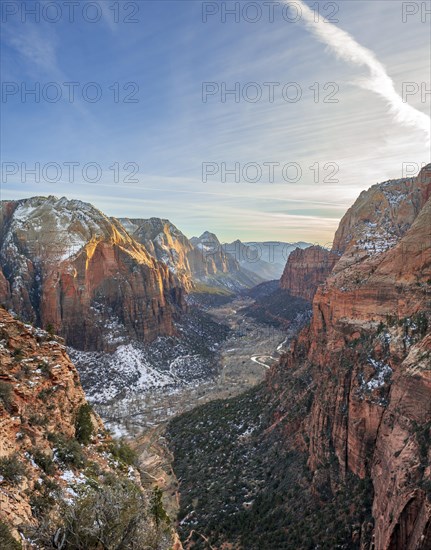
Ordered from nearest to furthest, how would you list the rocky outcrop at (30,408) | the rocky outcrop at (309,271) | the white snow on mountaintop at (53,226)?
the rocky outcrop at (30,408) < the white snow on mountaintop at (53,226) < the rocky outcrop at (309,271)

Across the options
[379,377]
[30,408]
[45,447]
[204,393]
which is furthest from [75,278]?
[379,377]

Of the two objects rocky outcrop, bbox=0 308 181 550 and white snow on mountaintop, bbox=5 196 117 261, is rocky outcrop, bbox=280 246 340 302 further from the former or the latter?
rocky outcrop, bbox=0 308 181 550

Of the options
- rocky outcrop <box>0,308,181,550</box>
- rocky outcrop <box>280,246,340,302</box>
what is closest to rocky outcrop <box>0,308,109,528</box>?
rocky outcrop <box>0,308,181,550</box>

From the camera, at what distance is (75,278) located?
9731cm

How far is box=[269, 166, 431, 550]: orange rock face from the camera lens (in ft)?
78.5

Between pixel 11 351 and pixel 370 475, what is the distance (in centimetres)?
3123

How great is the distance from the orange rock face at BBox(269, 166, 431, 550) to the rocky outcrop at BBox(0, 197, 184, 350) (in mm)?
58527

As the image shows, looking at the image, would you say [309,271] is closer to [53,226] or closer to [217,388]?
[217,388]

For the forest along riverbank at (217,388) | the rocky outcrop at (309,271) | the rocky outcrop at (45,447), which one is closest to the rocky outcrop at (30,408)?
the rocky outcrop at (45,447)

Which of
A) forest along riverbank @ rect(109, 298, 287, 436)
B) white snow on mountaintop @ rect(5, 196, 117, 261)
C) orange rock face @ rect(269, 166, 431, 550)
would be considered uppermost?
white snow on mountaintop @ rect(5, 196, 117, 261)

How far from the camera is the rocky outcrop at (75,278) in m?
93.8

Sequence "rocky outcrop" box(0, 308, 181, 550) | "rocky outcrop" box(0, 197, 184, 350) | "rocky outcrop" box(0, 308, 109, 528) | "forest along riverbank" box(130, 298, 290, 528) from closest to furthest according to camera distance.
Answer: "rocky outcrop" box(0, 308, 181, 550), "rocky outcrop" box(0, 308, 109, 528), "forest along riverbank" box(130, 298, 290, 528), "rocky outcrop" box(0, 197, 184, 350)

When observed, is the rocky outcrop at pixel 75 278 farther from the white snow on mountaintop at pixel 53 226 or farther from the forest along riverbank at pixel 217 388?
the forest along riverbank at pixel 217 388

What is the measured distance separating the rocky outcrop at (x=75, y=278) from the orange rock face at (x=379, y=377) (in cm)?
5853
